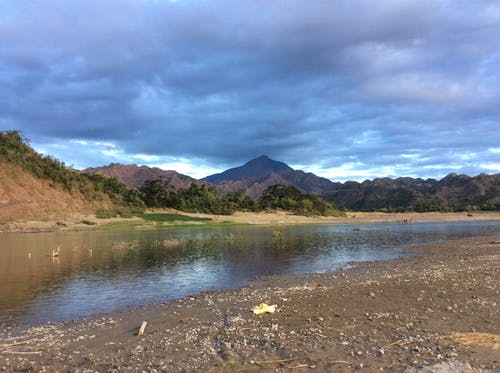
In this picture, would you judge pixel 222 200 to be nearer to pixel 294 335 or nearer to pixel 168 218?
pixel 168 218

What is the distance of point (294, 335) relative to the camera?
11.2 metres

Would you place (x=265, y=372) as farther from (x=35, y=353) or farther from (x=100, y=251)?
(x=100, y=251)

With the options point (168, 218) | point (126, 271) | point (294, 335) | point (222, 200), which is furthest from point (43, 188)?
point (294, 335)

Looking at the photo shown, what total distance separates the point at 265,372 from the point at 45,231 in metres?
71.5

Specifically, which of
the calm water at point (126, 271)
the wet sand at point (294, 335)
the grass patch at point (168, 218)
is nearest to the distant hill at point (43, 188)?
the grass patch at point (168, 218)

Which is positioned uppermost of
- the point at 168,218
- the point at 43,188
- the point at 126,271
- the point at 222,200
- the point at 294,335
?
the point at 43,188

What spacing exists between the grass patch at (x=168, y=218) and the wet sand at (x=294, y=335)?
7582 cm

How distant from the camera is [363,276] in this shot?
2238 centimetres

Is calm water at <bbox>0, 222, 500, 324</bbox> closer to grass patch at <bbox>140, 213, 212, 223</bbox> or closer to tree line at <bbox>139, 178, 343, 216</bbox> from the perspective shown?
grass patch at <bbox>140, 213, 212, 223</bbox>

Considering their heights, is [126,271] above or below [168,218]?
below

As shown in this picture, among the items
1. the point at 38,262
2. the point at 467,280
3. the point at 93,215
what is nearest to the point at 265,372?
the point at 467,280

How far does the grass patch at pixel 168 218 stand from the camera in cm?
9191

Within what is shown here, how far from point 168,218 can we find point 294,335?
86.6 metres

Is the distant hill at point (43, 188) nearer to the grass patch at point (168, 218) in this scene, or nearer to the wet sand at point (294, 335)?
the grass patch at point (168, 218)
